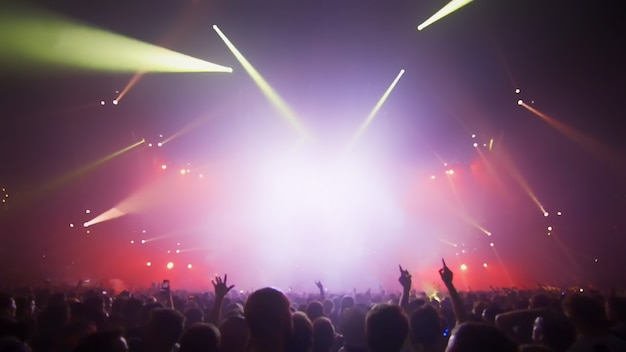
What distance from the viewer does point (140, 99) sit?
23.2 m

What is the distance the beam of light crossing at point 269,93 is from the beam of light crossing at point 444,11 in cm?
1121

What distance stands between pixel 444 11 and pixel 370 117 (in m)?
14.5

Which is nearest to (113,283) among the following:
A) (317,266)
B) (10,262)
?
(10,262)

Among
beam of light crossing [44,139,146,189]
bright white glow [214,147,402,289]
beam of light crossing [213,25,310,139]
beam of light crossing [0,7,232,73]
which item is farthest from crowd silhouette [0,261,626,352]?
bright white glow [214,147,402,289]

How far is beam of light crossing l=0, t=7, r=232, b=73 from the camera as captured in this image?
1377cm

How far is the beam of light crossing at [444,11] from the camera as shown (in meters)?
17.8

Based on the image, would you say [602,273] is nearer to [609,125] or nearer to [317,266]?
[609,125]

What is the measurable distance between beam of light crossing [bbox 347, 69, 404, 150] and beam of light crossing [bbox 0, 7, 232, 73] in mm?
14240

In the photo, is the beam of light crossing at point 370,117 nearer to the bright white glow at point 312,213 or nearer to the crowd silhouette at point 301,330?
the bright white glow at point 312,213

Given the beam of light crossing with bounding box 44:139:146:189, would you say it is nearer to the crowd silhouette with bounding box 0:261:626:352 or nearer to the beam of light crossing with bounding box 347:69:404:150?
the beam of light crossing with bounding box 347:69:404:150

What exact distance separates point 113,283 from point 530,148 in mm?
29946

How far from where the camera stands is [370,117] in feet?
110

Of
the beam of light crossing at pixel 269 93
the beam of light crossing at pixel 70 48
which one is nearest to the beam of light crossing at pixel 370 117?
the beam of light crossing at pixel 269 93

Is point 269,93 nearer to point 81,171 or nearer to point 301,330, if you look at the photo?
point 81,171
